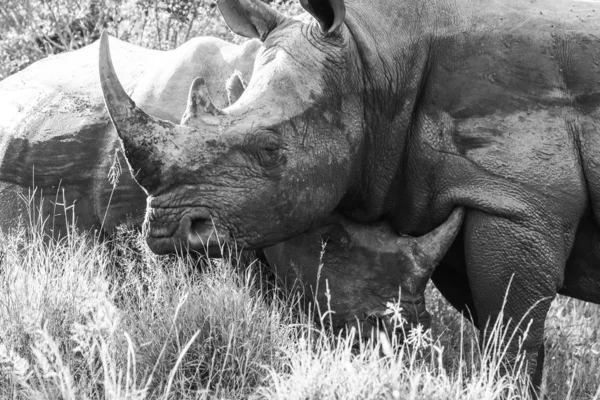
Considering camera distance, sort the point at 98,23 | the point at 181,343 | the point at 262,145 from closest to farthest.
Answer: the point at 181,343 → the point at 262,145 → the point at 98,23

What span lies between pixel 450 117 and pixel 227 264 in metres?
1.21

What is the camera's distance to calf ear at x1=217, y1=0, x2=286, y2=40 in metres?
5.55

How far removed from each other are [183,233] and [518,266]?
147cm

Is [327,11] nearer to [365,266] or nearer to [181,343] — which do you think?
[365,266]

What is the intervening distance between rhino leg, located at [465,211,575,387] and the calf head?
2.20 feet

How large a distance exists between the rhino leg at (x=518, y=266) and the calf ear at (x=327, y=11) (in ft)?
3.39

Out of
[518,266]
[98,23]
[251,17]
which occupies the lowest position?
[518,266]

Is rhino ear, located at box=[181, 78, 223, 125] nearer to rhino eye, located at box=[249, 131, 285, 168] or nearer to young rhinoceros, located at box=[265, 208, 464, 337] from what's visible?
rhino eye, located at box=[249, 131, 285, 168]

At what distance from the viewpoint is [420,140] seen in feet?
17.9

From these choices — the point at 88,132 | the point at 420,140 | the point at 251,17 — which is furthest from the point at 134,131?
the point at 88,132

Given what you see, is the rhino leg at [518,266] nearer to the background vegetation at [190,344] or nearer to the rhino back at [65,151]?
the background vegetation at [190,344]

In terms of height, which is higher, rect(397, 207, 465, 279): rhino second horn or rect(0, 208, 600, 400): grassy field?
rect(397, 207, 465, 279): rhino second horn

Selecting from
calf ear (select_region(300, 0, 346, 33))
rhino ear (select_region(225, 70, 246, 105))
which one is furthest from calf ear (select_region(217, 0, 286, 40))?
calf ear (select_region(300, 0, 346, 33))

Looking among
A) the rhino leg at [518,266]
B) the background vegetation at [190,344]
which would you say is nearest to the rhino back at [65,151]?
the background vegetation at [190,344]
